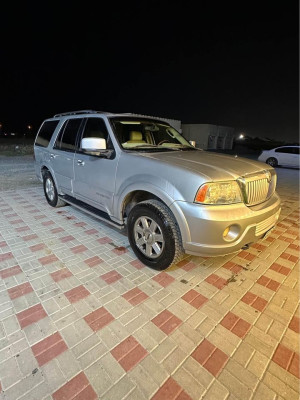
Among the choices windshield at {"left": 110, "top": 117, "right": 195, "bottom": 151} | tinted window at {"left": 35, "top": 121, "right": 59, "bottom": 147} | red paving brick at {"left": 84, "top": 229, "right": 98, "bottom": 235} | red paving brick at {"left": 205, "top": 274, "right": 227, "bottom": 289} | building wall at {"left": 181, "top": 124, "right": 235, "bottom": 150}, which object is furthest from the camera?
building wall at {"left": 181, "top": 124, "right": 235, "bottom": 150}

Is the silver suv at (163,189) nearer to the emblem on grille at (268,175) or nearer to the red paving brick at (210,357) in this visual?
the emblem on grille at (268,175)

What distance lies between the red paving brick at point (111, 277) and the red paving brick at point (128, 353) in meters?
0.76

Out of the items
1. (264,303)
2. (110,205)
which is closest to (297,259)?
(264,303)

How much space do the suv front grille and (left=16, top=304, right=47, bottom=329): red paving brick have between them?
228 centimetres

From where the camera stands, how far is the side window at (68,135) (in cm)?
372

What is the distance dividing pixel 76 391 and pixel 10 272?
1.67 metres

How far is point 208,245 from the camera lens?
2.13 metres

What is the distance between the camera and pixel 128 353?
162cm

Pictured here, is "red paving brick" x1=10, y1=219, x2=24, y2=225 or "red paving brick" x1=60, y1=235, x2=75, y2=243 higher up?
"red paving brick" x1=10, y1=219, x2=24, y2=225

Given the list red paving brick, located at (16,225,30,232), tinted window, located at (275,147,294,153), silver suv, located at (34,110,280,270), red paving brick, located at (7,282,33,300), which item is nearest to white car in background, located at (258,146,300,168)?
tinted window, located at (275,147,294,153)

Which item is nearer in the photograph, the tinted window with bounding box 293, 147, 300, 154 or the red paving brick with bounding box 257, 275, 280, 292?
the red paving brick with bounding box 257, 275, 280, 292

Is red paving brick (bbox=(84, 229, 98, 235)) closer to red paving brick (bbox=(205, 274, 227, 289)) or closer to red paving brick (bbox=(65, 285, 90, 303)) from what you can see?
red paving brick (bbox=(65, 285, 90, 303))

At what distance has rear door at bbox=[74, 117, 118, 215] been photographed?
2.97 metres

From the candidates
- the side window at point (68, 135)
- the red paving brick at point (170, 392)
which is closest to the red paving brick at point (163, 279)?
the red paving brick at point (170, 392)
